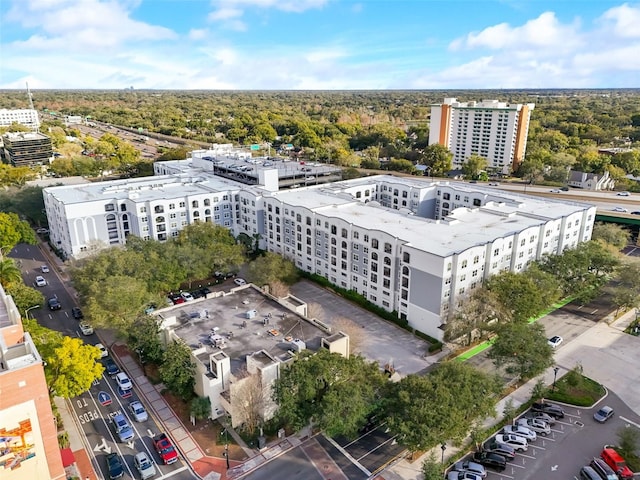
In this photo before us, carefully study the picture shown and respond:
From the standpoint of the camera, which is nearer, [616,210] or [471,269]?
[471,269]

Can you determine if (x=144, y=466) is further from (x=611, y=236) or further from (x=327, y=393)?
(x=611, y=236)

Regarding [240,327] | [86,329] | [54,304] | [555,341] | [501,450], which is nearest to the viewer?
[501,450]

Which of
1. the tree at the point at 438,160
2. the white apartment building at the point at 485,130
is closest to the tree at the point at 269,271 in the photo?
the tree at the point at 438,160

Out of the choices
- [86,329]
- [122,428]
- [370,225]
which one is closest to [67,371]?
[122,428]

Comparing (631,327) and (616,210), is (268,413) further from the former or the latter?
(616,210)

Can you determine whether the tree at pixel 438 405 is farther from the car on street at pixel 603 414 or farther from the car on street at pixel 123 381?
the car on street at pixel 123 381

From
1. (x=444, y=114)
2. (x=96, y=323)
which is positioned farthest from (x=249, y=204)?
(x=444, y=114)
